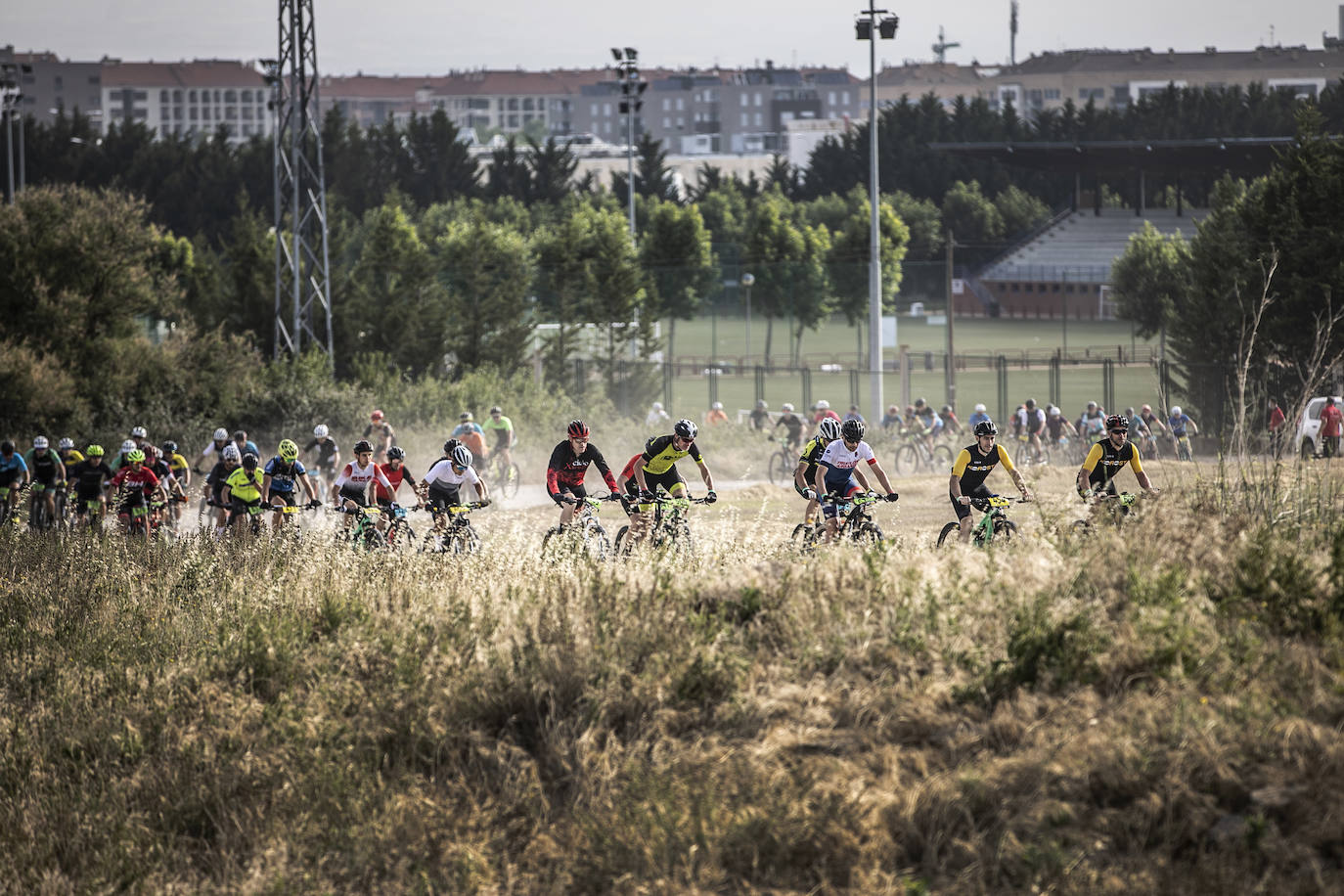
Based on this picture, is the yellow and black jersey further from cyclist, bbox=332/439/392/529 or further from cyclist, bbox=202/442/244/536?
cyclist, bbox=202/442/244/536

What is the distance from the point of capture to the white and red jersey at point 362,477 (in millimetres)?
16109

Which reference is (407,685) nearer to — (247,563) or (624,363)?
(247,563)

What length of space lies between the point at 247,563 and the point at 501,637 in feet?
13.1

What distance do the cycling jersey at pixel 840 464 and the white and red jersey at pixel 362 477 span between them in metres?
4.85

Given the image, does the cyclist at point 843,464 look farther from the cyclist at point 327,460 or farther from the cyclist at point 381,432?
the cyclist at point 327,460

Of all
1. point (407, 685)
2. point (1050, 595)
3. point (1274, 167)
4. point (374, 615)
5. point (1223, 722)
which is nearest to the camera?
point (1223, 722)

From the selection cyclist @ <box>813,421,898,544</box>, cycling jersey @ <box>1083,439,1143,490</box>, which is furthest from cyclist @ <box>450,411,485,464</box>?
cycling jersey @ <box>1083,439,1143,490</box>

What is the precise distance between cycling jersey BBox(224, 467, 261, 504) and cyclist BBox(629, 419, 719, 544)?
5.06m

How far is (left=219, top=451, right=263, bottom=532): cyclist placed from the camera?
17.5 meters

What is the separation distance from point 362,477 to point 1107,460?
784 centimetres

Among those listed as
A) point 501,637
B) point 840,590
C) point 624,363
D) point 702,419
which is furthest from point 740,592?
point 624,363

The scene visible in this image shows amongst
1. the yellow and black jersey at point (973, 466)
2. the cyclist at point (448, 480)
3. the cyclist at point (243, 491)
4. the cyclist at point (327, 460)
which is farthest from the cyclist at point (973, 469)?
the cyclist at point (327, 460)

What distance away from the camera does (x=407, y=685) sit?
829 centimetres

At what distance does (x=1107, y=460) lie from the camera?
44.8 feet
